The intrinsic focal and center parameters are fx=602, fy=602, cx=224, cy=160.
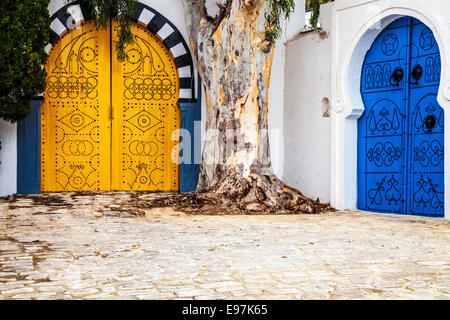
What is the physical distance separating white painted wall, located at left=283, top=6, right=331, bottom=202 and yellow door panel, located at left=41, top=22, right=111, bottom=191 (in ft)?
10.1

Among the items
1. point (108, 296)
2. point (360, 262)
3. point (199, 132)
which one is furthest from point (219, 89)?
point (108, 296)

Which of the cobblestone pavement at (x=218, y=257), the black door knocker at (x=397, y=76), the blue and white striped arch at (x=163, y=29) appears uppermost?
the blue and white striped arch at (x=163, y=29)

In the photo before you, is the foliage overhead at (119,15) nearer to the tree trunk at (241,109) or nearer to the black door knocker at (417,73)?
the tree trunk at (241,109)

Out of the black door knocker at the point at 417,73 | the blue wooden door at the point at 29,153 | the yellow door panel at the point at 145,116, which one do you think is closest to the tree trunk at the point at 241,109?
the yellow door panel at the point at 145,116

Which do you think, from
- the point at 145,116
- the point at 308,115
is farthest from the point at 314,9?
the point at 145,116

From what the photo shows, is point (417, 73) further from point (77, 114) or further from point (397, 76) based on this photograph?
point (77, 114)

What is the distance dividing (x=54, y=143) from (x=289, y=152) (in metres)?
3.91

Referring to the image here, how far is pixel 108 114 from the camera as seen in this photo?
10.1 metres

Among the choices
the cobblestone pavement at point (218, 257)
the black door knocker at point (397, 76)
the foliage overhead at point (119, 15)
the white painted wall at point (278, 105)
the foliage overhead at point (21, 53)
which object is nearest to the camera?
the cobblestone pavement at point (218, 257)

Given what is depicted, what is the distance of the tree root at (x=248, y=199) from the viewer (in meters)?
8.01

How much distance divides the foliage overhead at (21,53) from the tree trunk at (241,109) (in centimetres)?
245

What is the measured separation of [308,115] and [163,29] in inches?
112

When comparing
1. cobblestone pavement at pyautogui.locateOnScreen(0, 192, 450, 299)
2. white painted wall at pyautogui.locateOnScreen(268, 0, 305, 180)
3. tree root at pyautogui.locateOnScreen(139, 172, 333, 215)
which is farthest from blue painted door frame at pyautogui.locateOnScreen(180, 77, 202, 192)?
cobblestone pavement at pyautogui.locateOnScreen(0, 192, 450, 299)
